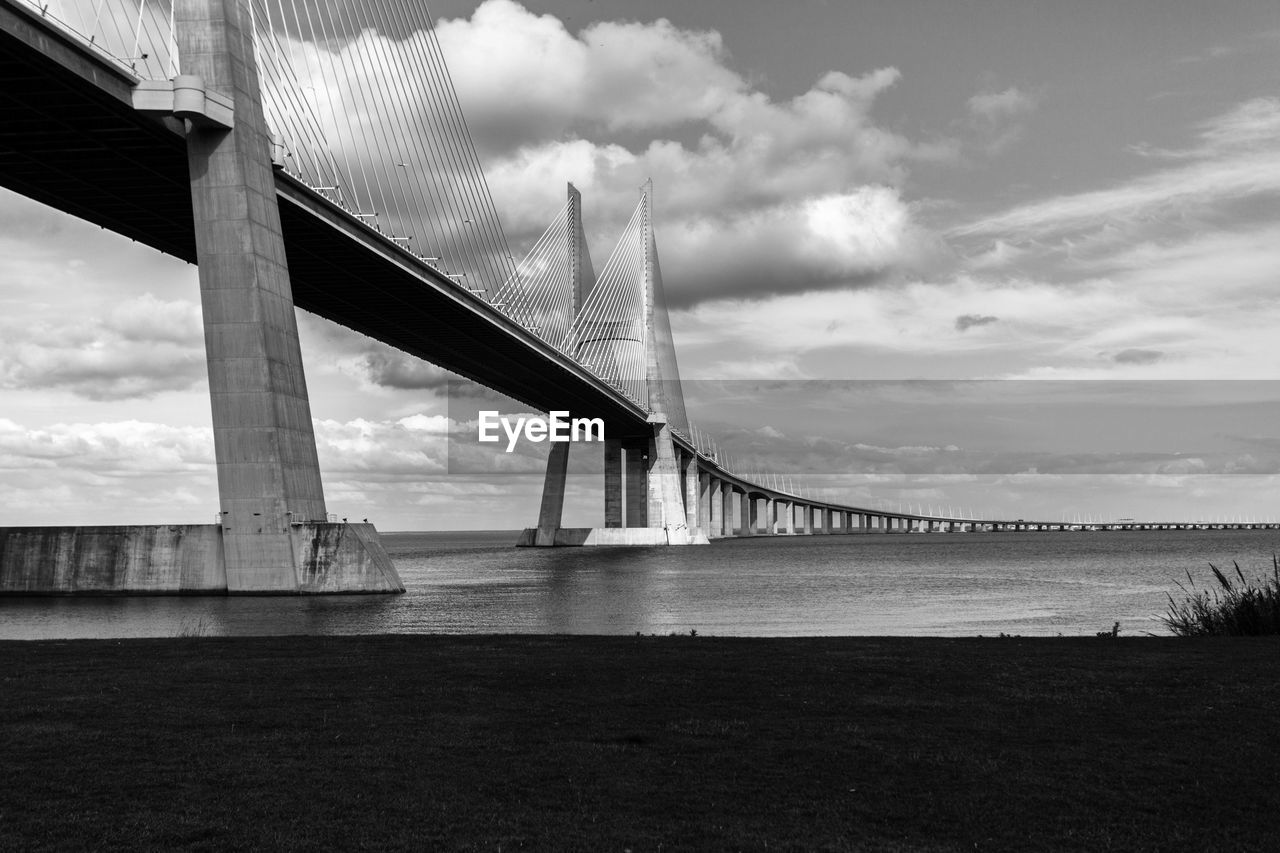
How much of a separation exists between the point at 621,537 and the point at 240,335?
8139cm

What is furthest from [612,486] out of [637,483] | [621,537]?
[621,537]

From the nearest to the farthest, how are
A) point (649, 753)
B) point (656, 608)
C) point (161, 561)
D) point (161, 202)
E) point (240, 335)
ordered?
point (649, 753) → point (656, 608) → point (240, 335) → point (161, 561) → point (161, 202)

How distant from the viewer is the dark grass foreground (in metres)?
6.81

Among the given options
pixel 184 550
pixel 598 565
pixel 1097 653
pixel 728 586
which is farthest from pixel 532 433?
pixel 1097 653

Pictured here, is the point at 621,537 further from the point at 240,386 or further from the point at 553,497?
the point at 240,386

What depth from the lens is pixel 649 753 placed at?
28.5 feet

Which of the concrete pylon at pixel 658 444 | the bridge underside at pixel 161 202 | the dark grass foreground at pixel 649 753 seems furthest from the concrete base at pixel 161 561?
the concrete pylon at pixel 658 444

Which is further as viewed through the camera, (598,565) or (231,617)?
(598,565)

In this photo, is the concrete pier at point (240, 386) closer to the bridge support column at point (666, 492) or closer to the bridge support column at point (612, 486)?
the bridge support column at point (666, 492)

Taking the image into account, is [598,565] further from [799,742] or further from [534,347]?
[799,742]

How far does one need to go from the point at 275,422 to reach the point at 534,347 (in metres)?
31.7

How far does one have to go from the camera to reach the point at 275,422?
36125mm

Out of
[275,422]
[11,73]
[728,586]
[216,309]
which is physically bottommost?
[728,586]

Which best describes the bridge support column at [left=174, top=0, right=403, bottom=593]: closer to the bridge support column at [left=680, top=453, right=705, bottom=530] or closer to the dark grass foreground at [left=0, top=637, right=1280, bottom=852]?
the dark grass foreground at [left=0, top=637, right=1280, bottom=852]
